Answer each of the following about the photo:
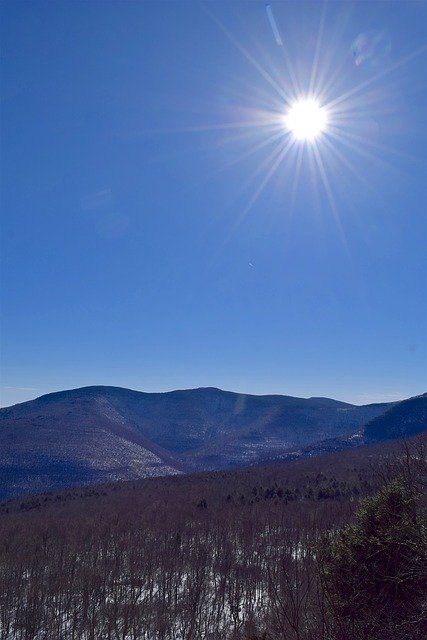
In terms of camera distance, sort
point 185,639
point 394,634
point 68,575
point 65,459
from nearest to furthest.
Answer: point 394,634, point 185,639, point 68,575, point 65,459

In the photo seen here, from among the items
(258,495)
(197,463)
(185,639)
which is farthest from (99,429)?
(185,639)

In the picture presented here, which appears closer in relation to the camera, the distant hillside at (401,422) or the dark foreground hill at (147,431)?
the dark foreground hill at (147,431)

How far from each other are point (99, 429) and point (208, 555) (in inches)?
3603

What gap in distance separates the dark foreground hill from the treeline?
4886cm

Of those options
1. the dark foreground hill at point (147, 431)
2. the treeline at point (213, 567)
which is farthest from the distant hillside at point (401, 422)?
the treeline at point (213, 567)

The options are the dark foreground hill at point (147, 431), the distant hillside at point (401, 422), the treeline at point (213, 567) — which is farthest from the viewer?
the distant hillside at point (401, 422)

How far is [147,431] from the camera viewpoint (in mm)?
146125

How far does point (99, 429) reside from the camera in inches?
4158

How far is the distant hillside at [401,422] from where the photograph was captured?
90062 mm

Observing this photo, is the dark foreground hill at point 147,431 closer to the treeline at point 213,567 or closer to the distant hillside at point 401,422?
the distant hillside at point 401,422

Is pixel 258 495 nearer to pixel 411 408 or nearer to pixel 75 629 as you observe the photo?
pixel 75 629

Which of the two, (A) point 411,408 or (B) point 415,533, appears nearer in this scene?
(B) point 415,533

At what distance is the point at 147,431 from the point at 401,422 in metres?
80.0

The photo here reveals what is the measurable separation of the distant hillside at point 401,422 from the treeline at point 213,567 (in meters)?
66.0
